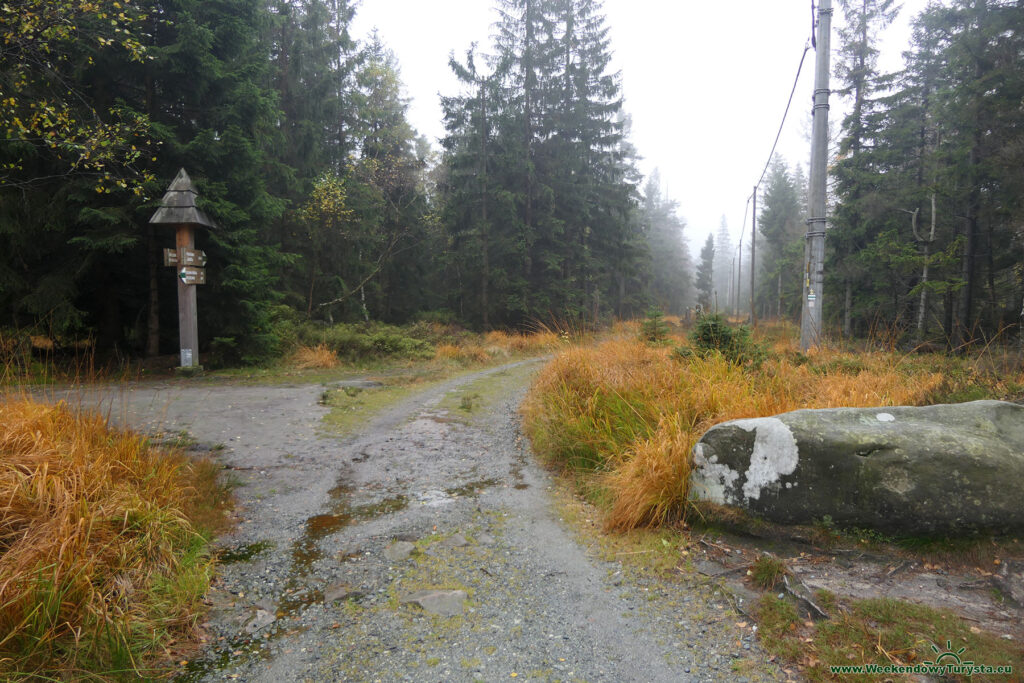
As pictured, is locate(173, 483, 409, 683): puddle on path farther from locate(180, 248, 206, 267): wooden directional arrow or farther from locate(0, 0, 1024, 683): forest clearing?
locate(180, 248, 206, 267): wooden directional arrow

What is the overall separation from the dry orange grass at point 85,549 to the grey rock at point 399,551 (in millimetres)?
1150

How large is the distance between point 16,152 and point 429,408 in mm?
10072

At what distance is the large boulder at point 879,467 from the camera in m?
3.07

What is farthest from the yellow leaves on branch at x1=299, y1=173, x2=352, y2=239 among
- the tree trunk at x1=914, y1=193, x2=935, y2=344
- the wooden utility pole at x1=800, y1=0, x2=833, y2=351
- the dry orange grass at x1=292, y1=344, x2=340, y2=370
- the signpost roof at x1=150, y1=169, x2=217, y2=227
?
the tree trunk at x1=914, y1=193, x2=935, y2=344

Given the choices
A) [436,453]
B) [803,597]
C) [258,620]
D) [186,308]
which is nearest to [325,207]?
[186,308]

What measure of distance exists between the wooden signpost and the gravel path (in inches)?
219

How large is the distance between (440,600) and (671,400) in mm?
3086

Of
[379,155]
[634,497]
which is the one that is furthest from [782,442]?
[379,155]

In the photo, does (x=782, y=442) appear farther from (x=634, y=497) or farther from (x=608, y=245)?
(x=608, y=245)

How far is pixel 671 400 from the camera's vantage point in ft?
16.9

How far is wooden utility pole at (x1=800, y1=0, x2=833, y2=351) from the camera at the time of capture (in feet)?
26.3

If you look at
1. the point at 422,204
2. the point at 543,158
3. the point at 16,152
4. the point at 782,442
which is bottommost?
the point at 782,442

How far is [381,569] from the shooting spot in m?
3.45

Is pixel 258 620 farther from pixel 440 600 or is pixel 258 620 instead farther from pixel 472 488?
pixel 472 488
